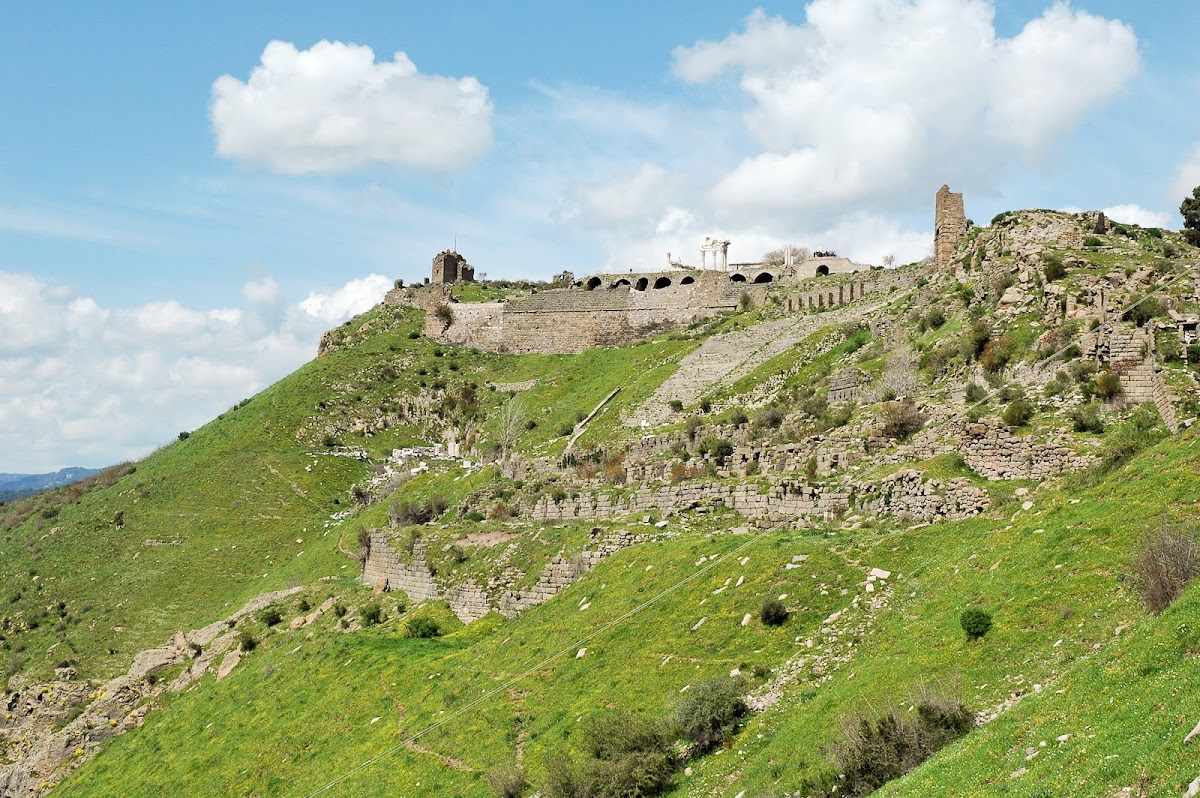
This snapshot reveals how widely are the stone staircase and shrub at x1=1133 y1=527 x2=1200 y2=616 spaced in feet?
125

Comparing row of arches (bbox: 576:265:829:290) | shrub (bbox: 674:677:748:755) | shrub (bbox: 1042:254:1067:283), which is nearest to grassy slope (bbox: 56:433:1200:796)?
shrub (bbox: 674:677:748:755)

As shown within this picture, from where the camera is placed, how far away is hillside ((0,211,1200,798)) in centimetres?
1595

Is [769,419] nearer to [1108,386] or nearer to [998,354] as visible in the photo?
[998,354]

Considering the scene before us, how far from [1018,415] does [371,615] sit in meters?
20.4

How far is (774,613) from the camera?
20516 millimetres

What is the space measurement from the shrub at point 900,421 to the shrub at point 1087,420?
530cm

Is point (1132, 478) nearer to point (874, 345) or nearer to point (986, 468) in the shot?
point (986, 468)

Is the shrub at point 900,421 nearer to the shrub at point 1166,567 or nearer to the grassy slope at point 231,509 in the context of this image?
the shrub at point 1166,567

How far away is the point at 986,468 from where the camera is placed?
25375 mm

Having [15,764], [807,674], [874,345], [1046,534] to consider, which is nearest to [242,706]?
[15,764]

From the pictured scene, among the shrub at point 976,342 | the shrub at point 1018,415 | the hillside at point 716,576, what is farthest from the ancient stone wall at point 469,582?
the shrub at point 976,342

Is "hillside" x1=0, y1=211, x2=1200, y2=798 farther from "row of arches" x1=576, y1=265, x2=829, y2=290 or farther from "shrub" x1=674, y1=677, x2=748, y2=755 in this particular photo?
"row of arches" x1=576, y1=265, x2=829, y2=290

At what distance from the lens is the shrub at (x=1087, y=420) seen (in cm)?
2515

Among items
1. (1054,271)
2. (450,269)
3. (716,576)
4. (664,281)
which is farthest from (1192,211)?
(450,269)
